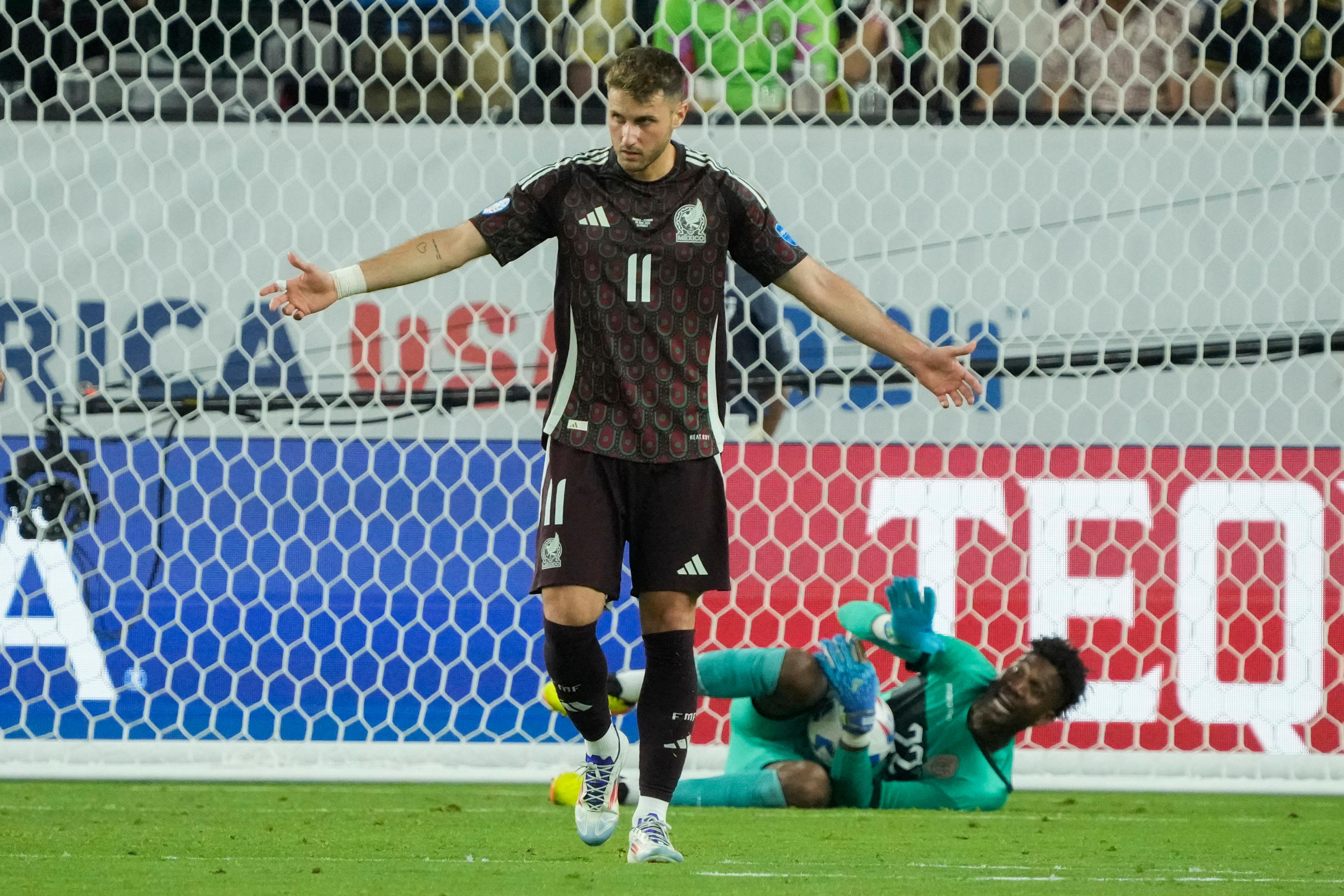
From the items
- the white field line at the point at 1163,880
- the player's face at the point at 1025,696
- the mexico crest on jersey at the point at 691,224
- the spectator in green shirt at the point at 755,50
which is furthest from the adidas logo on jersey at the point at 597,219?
the spectator in green shirt at the point at 755,50

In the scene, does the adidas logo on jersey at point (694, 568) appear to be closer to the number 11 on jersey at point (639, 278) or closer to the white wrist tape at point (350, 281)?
the number 11 on jersey at point (639, 278)

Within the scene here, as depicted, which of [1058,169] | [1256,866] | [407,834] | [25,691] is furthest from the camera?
[1058,169]

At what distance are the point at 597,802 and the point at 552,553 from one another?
0.45 metres

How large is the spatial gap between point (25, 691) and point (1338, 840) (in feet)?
11.1

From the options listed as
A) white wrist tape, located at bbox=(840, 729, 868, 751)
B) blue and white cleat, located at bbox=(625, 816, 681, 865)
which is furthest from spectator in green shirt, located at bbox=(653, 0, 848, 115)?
blue and white cleat, located at bbox=(625, 816, 681, 865)

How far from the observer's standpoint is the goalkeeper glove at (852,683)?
13.0 feet

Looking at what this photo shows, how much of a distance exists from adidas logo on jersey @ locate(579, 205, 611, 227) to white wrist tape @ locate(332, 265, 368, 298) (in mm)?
378

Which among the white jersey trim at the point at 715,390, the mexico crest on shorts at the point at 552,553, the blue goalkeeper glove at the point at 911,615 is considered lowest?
the blue goalkeeper glove at the point at 911,615

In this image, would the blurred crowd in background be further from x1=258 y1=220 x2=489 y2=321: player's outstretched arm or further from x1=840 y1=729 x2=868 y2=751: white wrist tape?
x1=258 y1=220 x2=489 y2=321: player's outstretched arm

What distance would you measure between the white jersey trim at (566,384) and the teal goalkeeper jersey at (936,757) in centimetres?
163

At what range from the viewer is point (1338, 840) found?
11.7 feet

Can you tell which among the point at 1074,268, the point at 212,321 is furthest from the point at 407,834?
the point at 1074,268

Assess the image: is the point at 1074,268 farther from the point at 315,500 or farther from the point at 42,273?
the point at 42,273

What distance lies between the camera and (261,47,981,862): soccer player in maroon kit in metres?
2.77
